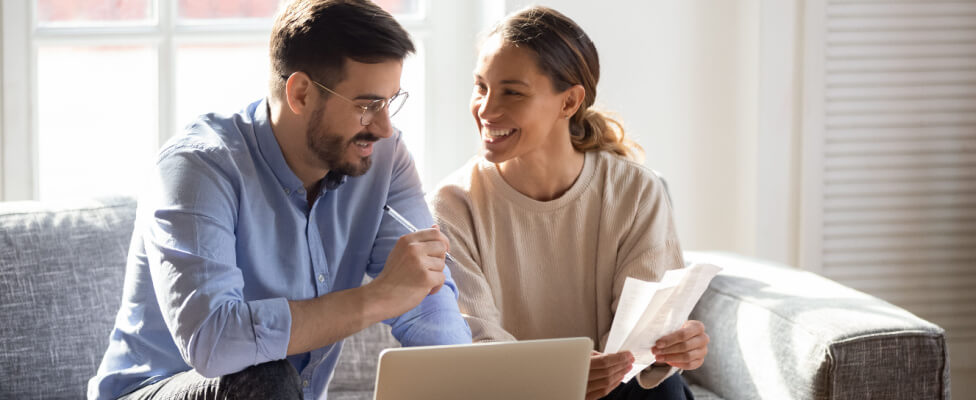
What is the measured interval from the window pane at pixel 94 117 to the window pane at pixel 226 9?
16 centimetres

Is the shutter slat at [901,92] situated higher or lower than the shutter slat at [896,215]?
higher

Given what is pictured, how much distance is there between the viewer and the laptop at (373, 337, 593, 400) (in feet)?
3.92

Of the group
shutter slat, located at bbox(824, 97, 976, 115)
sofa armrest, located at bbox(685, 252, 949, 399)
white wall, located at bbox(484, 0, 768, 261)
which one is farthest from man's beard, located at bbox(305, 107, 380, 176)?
shutter slat, located at bbox(824, 97, 976, 115)

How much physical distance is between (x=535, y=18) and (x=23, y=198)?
1.64 metres

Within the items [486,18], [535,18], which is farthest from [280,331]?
[486,18]

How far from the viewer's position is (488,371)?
124 centimetres

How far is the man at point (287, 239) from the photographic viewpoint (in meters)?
1.34

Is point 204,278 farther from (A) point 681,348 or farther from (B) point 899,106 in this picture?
(B) point 899,106

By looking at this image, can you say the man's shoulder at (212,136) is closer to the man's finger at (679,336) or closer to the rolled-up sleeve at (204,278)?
the rolled-up sleeve at (204,278)

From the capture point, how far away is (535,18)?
5.89 feet

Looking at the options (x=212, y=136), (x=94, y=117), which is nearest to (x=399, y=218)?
(x=212, y=136)

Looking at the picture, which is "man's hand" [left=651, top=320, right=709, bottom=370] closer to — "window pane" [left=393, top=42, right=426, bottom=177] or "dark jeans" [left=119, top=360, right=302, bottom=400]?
"dark jeans" [left=119, top=360, right=302, bottom=400]

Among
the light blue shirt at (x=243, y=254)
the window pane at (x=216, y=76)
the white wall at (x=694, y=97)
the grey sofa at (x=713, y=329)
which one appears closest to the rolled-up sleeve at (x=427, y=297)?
the light blue shirt at (x=243, y=254)

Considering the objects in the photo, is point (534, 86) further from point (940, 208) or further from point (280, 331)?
point (940, 208)
